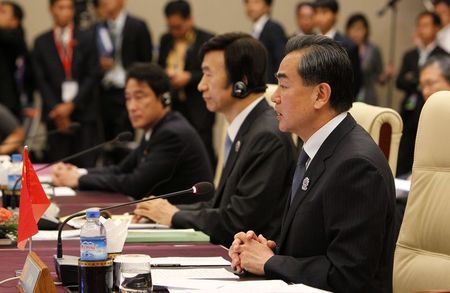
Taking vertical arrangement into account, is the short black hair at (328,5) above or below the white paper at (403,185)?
above

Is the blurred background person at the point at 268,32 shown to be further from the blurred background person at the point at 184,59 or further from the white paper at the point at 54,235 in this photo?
the white paper at the point at 54,235

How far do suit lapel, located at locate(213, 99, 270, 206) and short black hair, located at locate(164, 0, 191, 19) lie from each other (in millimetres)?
4092

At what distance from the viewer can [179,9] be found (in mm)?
7773

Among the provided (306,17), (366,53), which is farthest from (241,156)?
(366,53)

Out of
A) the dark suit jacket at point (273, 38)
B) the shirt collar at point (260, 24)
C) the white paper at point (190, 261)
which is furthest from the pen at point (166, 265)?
the shirt collar at point (260, 24)

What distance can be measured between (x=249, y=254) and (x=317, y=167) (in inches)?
11.9

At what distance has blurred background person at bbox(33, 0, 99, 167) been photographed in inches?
307

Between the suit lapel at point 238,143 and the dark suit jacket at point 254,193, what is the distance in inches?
2.8

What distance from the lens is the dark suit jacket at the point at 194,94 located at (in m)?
7.65

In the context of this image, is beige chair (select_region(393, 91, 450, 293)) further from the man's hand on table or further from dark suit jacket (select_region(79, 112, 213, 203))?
the man's hand on table

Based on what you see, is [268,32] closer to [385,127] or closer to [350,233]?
[385,127]

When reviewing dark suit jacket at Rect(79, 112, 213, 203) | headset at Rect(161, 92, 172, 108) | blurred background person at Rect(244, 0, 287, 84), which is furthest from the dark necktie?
blurred background person at Rect(244, 0, 287, 84)

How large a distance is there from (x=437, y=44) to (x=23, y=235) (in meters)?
5.74

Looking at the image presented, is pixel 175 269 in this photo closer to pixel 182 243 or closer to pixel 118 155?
pixel 182 243
